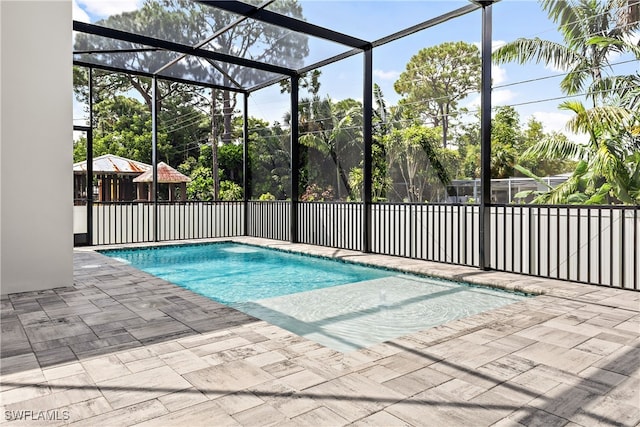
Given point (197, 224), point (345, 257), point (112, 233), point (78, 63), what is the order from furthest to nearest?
point (197, 224), point (112, 233), point (78, 63), point (345, 257)

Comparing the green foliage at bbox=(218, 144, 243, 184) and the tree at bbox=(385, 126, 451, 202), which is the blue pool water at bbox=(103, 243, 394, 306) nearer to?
the green foliage at bbox=(218, 144, 243, 184)

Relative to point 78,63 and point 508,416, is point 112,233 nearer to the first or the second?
point 78,63

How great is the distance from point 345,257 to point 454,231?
5.64 feet

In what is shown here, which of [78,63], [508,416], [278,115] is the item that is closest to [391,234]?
[508,416]

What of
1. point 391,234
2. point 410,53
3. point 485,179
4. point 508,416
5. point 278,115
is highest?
point 410,53

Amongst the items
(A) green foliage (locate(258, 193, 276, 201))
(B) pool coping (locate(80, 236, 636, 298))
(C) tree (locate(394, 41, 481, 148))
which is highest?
(C) tree (locate(394, 41, 481, 148))

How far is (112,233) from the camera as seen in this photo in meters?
8.29

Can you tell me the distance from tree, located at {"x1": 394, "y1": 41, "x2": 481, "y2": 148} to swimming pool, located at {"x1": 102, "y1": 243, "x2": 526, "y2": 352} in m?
13.1

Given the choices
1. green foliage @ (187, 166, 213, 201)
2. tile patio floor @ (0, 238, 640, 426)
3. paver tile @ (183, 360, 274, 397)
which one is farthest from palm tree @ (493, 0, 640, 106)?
green foliage @ (187, 166, 213, 201)

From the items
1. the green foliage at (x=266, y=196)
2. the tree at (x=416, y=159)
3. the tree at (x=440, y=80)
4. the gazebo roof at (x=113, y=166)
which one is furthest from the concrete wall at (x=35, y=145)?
the tree at (x=440, y=80)

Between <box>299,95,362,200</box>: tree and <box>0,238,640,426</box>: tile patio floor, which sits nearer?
<box>0,238,640,426</box>: tile patio floor

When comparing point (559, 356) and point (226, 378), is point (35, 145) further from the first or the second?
point (559, 356)

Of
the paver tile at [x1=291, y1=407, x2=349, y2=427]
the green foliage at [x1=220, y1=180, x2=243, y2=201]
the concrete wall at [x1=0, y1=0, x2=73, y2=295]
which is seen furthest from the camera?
the green foliage at [x1=220, y1=180, x2=243, y2=201]

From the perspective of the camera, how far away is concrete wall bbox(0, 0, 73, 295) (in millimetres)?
4121
